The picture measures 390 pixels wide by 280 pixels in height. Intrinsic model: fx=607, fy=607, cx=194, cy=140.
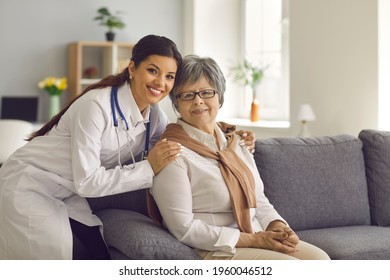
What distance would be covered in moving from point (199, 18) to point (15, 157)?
4648 millimetres

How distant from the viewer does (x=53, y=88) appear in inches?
238

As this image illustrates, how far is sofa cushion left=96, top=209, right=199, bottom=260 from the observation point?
1.86 metres

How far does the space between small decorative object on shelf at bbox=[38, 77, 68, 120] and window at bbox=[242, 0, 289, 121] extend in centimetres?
196

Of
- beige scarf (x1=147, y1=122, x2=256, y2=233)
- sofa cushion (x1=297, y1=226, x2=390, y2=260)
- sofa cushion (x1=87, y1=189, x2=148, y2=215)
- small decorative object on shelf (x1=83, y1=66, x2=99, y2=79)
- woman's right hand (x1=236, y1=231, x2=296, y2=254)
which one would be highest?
small decorative object on shelf (x1=83, y1=66, x2=99, y2=79)

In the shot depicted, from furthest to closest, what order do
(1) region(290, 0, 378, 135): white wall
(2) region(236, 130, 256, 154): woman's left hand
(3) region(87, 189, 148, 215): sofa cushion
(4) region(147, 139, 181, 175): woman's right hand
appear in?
1. (1) region(290, 0, 378, 135): white wall
2. (3) region(87, 189, 148, 215): sofa cushion
3. (2) region(236, 130, 256, 154): woman's left hand
4. (4) region(147, 139, 181, 175): woman's right hand

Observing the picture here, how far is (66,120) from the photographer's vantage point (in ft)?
6.47

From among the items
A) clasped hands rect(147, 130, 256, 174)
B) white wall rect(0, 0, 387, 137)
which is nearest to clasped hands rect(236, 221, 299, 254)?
clasped hands rect(147, 130, 256, 174)

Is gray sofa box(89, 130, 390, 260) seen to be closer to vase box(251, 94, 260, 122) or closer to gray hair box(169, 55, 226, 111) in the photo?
gray hair box(169, 55, 226, 111)

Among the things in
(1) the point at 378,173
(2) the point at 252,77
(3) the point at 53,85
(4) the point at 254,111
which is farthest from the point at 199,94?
(3) the point at 53,85

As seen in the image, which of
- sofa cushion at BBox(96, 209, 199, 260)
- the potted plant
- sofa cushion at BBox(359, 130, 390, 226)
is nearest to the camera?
sofa cushion at BBox(96, 209, 199, 260)

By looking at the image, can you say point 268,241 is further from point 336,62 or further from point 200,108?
point 336,62
